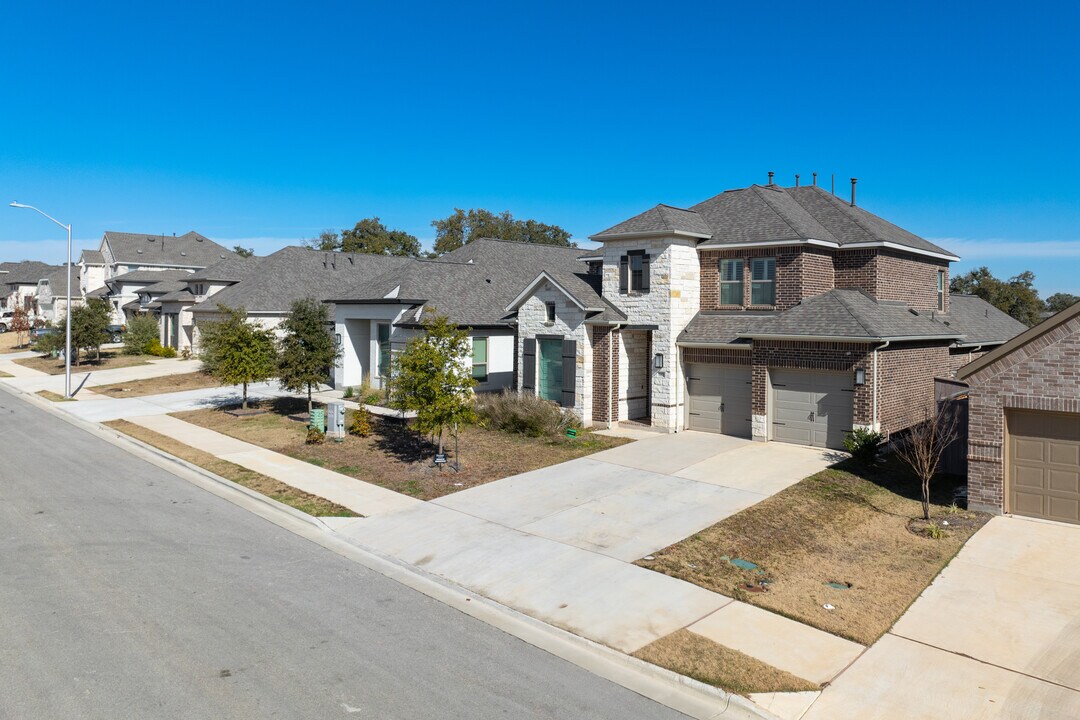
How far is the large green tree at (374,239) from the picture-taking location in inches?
3027

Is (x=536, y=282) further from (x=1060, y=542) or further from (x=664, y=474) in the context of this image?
(x=1060, y=542)

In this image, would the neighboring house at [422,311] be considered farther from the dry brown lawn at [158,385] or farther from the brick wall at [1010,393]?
the brick wall at [1010,393]

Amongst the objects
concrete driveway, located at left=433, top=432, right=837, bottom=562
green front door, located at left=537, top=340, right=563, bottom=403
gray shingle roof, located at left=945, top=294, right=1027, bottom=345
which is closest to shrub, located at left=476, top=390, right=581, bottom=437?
green front door, located at left=537, top=340, right=563, bottom=403

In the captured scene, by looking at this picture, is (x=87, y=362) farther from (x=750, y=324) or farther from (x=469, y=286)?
(x=750, y=324)

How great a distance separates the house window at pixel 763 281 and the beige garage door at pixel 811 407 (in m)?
2.67

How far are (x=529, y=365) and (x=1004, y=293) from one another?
3898 centimetres

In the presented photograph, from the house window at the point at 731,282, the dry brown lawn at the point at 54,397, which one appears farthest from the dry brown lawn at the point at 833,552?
the dry brown lawn at the point at 54,397

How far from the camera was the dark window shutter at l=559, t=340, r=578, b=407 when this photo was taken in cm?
2184

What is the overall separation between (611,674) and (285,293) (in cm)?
3669

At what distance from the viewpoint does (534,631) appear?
870 centimetres

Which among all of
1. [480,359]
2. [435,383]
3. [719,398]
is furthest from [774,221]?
[480,359]

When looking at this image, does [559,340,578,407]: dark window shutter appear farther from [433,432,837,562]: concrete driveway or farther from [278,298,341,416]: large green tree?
[278,298,341,416]: large green tree

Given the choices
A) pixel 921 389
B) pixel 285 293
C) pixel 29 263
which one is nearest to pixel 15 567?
pixel 921 389

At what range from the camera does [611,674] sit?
7703 mm
